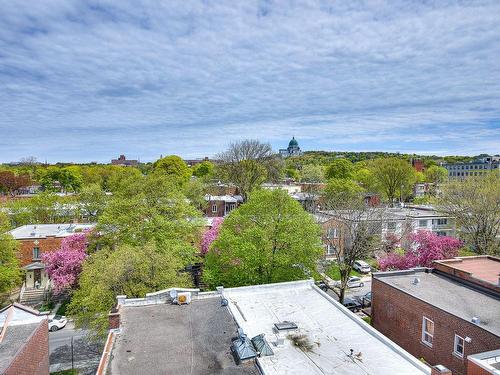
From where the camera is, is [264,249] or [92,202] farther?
[92,202]

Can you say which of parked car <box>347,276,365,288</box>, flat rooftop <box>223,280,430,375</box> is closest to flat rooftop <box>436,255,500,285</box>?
flat rooftop <box>223,280,430,375</box>

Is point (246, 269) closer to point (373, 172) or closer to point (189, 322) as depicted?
point (189, 322)

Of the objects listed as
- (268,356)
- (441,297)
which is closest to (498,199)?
(441,297)

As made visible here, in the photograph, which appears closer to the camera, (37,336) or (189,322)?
(37,336)

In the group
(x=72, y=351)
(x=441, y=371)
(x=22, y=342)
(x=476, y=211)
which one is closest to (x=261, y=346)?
(x=441, y=371)

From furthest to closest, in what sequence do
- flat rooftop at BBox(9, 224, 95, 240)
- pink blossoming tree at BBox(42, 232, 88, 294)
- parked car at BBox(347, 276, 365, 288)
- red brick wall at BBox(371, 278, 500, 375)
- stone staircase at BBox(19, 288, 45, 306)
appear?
parked car at BBox(347, 276, 365, 288)
flat rooftop at BBox(9, 224, 95, 240)
stone staircase at BBox(19, 288, 45, 306)
pink blossoming tree at BBox(42, 232, 88, 294)
red brick wall at BBox(371, 278, 500, 375)

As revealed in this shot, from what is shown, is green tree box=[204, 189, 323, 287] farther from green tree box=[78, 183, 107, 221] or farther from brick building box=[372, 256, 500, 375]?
green tree box=[78, 183, 107, 221]

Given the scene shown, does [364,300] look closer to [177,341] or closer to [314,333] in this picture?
[314,333]
